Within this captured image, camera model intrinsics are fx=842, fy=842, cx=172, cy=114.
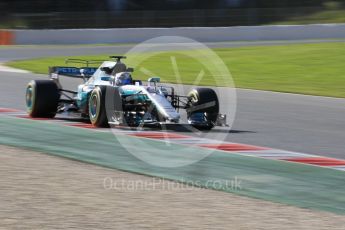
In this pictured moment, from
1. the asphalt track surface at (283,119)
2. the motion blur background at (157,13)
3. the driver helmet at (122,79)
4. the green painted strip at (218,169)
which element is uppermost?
the motion blur background at (157,13)

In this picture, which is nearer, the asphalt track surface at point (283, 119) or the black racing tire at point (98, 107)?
the asphalt track surface at point (283, 119)

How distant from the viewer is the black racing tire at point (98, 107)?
39.7 feet

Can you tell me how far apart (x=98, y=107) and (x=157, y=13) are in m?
35.7

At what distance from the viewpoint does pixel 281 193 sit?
7.90 m

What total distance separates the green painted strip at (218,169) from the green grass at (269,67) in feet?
32.7

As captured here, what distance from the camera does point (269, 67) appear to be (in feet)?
90.1

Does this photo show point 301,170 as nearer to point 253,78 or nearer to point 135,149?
point 135,149

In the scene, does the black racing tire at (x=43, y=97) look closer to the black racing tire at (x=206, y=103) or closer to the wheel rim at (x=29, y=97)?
the wheel rim at (x=29, y=97)

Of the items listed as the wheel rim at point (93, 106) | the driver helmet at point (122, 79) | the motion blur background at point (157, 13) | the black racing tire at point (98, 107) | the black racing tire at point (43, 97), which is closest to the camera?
the black racing tire at point (98, 107)

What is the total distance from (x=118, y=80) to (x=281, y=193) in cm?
518

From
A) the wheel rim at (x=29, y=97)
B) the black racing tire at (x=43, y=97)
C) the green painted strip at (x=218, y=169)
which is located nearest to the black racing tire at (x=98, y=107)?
→ the green painted strip at (x=218, y=169)

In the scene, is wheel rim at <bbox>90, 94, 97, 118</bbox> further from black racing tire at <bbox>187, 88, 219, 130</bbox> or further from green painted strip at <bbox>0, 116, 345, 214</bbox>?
black racing tire at <bbox>187, 88, 219, 130</bbox>

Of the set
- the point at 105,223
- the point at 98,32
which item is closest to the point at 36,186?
the point at 105,223

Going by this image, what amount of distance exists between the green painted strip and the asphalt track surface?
52.4 inches
